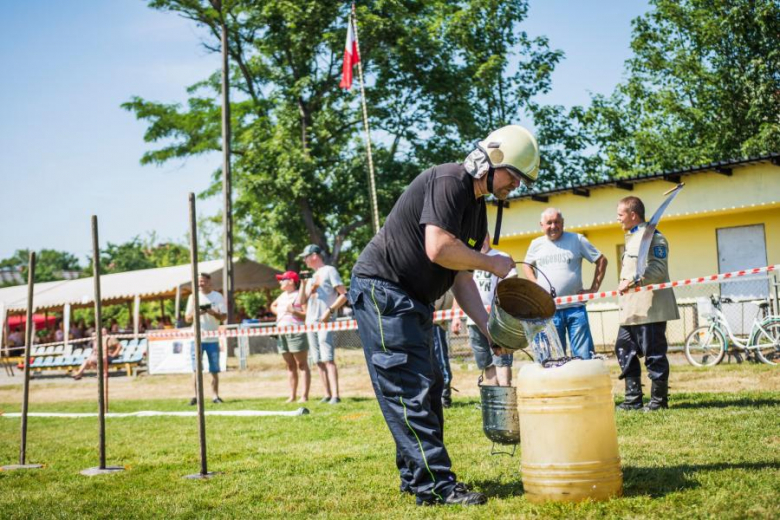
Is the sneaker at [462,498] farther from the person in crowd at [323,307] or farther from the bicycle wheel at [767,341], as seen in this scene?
the bicycle wheel at [767,341]

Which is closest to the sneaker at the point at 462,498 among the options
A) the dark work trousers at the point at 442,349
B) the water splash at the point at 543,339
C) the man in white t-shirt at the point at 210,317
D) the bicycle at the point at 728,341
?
the water splash at the point at 543,339

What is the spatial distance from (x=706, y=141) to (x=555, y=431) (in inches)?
1182

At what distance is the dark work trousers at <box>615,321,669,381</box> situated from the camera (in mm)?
7645

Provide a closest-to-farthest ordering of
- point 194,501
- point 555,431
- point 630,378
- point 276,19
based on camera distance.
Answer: point 555,431
point 194,501
point 630,378
point 276,19

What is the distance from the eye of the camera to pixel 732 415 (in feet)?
22.4

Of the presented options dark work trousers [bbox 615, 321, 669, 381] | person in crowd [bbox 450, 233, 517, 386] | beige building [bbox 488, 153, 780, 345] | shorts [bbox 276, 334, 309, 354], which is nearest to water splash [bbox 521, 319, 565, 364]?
dark work trousers [bbox 615, 321, 669, 381]

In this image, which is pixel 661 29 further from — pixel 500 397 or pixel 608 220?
pixel 500 397

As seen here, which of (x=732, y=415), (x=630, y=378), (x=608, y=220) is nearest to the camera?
(x=732, y=415)

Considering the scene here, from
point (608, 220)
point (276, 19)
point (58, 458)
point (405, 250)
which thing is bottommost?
point (58, 458)

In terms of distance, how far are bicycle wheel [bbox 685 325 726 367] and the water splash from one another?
9.65 meters

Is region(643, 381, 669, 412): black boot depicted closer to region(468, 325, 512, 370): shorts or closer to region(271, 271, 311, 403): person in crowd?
region(468, 325, 512, 370): shorts

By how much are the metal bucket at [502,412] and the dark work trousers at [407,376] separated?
389 millimetres

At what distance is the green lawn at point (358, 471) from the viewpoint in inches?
162

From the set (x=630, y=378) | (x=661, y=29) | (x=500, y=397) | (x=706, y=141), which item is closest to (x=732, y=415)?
(x=630, y=378)
